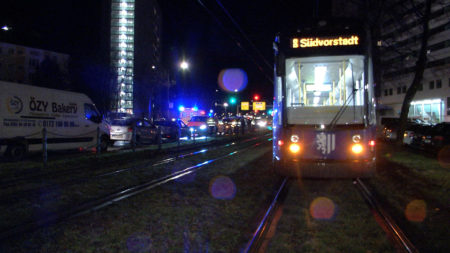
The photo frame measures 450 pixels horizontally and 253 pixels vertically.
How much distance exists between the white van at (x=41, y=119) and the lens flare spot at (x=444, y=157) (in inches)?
502

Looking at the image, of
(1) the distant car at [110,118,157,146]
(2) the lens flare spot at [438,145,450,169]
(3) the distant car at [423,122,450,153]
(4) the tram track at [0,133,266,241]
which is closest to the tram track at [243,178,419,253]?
(4) the tram track at [0,133,266,241]

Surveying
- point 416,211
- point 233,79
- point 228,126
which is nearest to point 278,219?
point 416,211

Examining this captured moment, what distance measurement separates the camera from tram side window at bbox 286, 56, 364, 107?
7.81 meters

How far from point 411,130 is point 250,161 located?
1016 centimetres

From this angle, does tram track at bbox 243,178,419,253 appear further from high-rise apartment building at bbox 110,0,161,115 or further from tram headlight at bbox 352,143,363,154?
high-rise apartment building at bbox 110,0,161,115

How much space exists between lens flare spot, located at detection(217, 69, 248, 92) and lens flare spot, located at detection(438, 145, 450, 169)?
1811 inches

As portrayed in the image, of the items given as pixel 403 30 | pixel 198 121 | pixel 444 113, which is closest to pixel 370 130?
pixel 403 30

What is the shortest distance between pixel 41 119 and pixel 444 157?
47.8 feet

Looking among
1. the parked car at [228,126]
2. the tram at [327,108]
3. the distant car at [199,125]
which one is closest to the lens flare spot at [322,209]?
the tram at [327,108]

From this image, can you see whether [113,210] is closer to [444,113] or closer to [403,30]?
[403,30]

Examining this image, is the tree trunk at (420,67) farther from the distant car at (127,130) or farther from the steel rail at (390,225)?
the distant car at (127,130)

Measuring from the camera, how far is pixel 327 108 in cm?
788

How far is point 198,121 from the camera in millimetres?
29844

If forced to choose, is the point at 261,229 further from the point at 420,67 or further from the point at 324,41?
the point at 420,67
